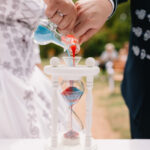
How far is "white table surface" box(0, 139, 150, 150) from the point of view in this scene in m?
0.69

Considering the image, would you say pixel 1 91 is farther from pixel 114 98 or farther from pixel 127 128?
pixel 114 98

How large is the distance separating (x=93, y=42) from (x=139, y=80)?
1034 centimetres

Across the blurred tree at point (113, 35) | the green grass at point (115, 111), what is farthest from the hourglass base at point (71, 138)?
the blurred tree at point (113, 35)

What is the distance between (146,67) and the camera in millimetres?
936

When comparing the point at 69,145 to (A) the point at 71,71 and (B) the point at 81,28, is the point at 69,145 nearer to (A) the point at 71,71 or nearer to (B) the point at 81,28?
(A) the point at 71,71

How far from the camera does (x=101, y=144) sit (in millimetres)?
713

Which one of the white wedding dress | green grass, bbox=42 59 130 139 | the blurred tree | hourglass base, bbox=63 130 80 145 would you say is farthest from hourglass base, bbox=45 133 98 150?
the blurred tree

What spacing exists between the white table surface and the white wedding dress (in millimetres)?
221

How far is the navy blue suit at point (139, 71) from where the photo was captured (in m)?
0.88

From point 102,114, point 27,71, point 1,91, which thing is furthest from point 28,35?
point 102,114

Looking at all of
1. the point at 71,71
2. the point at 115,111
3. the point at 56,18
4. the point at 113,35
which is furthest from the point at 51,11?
the point at 113,35

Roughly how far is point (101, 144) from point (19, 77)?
475 millimetres

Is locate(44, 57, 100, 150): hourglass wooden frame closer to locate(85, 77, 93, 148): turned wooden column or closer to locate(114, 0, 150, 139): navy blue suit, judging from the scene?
locate(85, 77, 93, 148): turned wooden column

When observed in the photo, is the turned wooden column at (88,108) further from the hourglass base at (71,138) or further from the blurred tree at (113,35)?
the blurred tree at (113,35)
